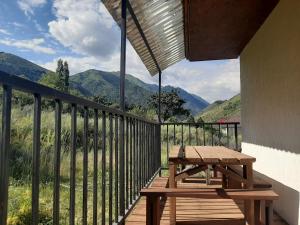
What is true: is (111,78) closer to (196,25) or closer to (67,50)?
(67,50)

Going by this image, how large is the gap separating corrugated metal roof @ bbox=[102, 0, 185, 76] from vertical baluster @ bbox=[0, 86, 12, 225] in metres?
2.22

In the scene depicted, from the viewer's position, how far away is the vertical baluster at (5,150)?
0.94 metres

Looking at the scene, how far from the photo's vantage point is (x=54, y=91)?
1326mm

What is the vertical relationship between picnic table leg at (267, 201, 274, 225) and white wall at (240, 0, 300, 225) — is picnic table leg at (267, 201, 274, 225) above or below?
below

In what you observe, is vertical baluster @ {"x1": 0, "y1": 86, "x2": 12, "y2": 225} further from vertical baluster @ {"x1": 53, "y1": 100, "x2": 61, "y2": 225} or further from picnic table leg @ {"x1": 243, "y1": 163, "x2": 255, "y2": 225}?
picnic table leg @ {"x1": 243, "y1": 163, "x2": 255, "y2": 225}

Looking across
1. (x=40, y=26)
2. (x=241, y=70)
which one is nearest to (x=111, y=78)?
(x=40, y=26)

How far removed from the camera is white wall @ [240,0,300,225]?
2945 mm

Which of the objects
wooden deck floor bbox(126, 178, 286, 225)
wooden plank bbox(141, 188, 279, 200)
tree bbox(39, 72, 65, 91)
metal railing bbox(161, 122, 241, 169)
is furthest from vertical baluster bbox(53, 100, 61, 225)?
metal railing bbox(161, 122, 241, 169)

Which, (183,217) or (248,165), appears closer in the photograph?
(248,165)

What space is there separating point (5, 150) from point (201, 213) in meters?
2.59

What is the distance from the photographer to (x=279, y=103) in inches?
135

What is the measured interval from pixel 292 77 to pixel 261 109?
1330mm

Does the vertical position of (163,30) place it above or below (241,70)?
above

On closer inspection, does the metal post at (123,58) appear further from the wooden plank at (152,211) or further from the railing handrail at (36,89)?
the railing handrail at (36,89)
